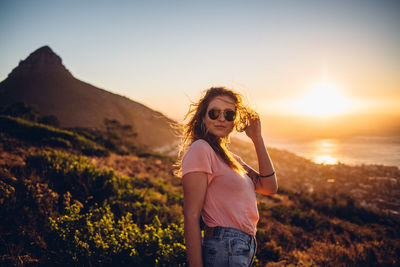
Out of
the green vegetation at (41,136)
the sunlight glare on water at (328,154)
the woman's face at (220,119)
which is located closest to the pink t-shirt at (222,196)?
the woman's face at (220,119)

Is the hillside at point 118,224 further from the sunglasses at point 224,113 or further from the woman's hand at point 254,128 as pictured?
the sunglasses at point 224,113

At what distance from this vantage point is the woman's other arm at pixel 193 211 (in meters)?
1.39

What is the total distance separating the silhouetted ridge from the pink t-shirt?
355 ft

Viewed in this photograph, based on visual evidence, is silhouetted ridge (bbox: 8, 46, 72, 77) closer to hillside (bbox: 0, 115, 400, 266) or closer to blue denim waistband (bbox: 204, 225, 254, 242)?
hillside (bbox: 0, 115, 400, 266)

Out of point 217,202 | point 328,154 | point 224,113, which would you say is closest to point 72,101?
point 328,154

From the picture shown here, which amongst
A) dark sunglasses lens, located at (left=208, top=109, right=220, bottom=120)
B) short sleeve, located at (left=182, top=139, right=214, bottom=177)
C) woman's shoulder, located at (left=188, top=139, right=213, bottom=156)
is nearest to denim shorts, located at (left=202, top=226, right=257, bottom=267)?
short sleeve, located at (left=182, top=139, right=214, bottom=177)

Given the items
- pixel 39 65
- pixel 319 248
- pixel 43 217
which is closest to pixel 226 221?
pixel 43 217

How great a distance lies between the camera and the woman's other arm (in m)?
1.39

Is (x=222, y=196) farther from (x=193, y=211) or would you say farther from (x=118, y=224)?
(x=118, y=224)

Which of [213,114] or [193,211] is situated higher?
[213,114]

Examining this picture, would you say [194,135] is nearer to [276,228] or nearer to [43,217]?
[43,217]

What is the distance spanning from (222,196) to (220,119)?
772mm

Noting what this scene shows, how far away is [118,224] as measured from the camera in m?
4.04

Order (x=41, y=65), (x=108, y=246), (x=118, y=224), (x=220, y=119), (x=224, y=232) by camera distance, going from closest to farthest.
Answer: (x=224, y=232)
(x=220, y=119)
(x=108, y=246)
(x=118, y=224)
(x=41, y=65)
